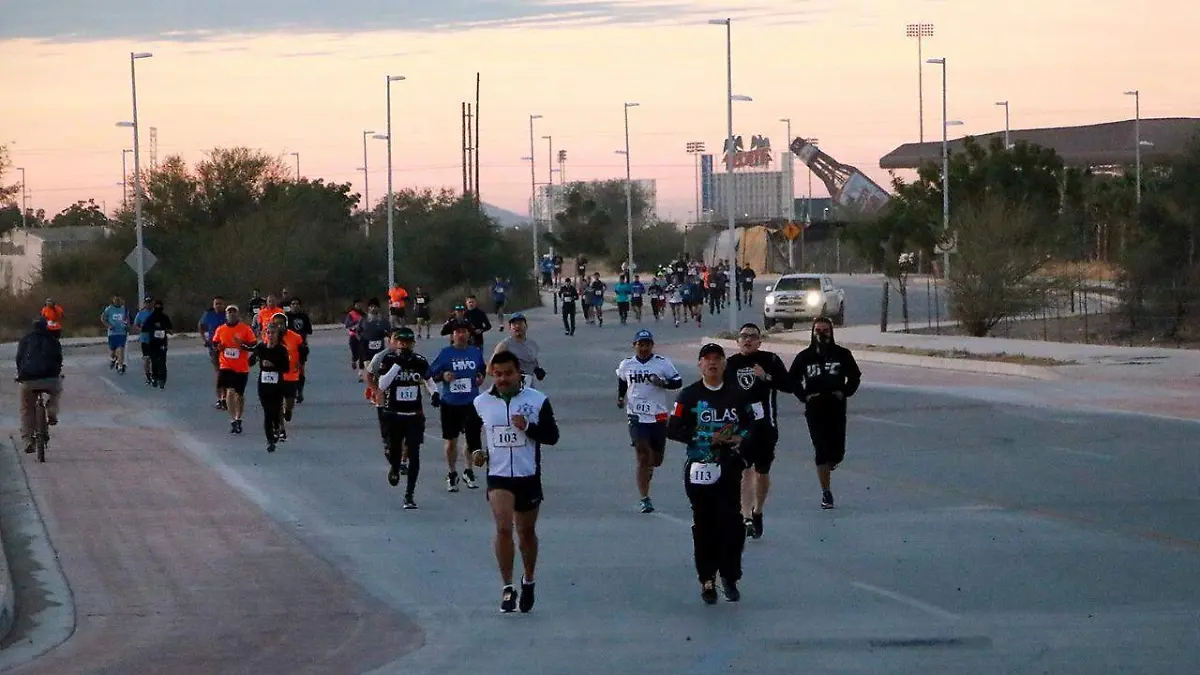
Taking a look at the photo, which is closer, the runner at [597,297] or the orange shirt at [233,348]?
the orange shirt at [233,348]

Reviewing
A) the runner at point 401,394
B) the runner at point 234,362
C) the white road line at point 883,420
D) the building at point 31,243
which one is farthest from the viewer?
the building at point 31,243

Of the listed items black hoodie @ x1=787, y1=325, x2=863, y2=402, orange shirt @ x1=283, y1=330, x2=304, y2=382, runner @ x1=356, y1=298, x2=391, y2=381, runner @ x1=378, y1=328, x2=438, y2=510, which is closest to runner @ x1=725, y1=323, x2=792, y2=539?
black hoodie @ x1=787, y1=325, x2=863, y2=402

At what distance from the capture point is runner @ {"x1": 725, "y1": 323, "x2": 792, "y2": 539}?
13.1 m

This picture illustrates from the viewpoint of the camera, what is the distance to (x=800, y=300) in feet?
169

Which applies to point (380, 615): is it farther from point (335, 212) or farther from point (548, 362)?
point (335, 212)

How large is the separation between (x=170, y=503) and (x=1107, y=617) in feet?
30.2

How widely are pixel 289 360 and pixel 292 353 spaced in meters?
1.17

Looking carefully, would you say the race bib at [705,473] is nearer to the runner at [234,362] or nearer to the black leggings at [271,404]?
the black leggings at [271,404]

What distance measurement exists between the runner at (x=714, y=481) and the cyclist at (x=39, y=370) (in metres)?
11.9

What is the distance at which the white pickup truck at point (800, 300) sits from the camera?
51406 millimetres

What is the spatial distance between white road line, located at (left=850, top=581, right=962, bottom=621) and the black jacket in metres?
12.3

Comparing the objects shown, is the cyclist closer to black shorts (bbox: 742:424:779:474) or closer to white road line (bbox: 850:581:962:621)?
black shorts (bbox: 742:424:779:474)

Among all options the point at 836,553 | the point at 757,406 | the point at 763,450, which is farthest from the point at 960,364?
the point at 836,553

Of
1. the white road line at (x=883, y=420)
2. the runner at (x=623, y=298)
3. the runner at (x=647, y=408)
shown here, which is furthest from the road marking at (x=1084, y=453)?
the runner at (x=623, y=298)
